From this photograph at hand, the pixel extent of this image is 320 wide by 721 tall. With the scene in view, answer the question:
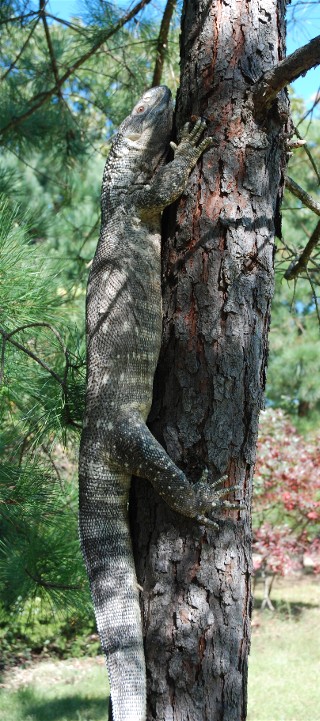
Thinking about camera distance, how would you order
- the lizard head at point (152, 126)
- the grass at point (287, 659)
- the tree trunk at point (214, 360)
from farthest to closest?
1. the grass at point (287, 659)
2. the lizard head at point (152, 126)
3. the tree trunk at point (214, 360)

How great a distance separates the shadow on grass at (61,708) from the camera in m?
6.00

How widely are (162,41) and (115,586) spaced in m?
3.36

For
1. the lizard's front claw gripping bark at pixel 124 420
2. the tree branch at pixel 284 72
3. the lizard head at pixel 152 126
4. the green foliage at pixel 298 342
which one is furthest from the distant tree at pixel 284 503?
the tree branch at pixel 284 72

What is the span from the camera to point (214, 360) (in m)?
2.14

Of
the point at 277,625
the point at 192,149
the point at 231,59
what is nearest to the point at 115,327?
the point at 192,149

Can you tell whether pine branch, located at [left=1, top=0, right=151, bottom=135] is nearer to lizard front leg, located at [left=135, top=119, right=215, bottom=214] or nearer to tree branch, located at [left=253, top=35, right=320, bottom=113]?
lizard front leg, located at [left=135, top=119, right=215, bottom=214]

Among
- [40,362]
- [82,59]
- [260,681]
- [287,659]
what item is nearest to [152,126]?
[40,362]

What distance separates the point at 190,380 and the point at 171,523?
0.43 m

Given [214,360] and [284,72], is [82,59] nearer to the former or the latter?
[284,72]

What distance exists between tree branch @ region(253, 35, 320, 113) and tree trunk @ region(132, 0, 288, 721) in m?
0.04

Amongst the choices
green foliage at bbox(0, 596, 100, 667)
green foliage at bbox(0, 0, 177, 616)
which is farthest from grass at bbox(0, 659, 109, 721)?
green foliage at bbox(0, 0, 177, 616)

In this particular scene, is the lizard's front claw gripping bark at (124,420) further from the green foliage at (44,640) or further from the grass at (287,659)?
the green foliage at (44,640)

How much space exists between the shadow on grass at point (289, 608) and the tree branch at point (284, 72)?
23.6ft

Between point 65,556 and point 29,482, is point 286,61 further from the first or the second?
point 65,556
